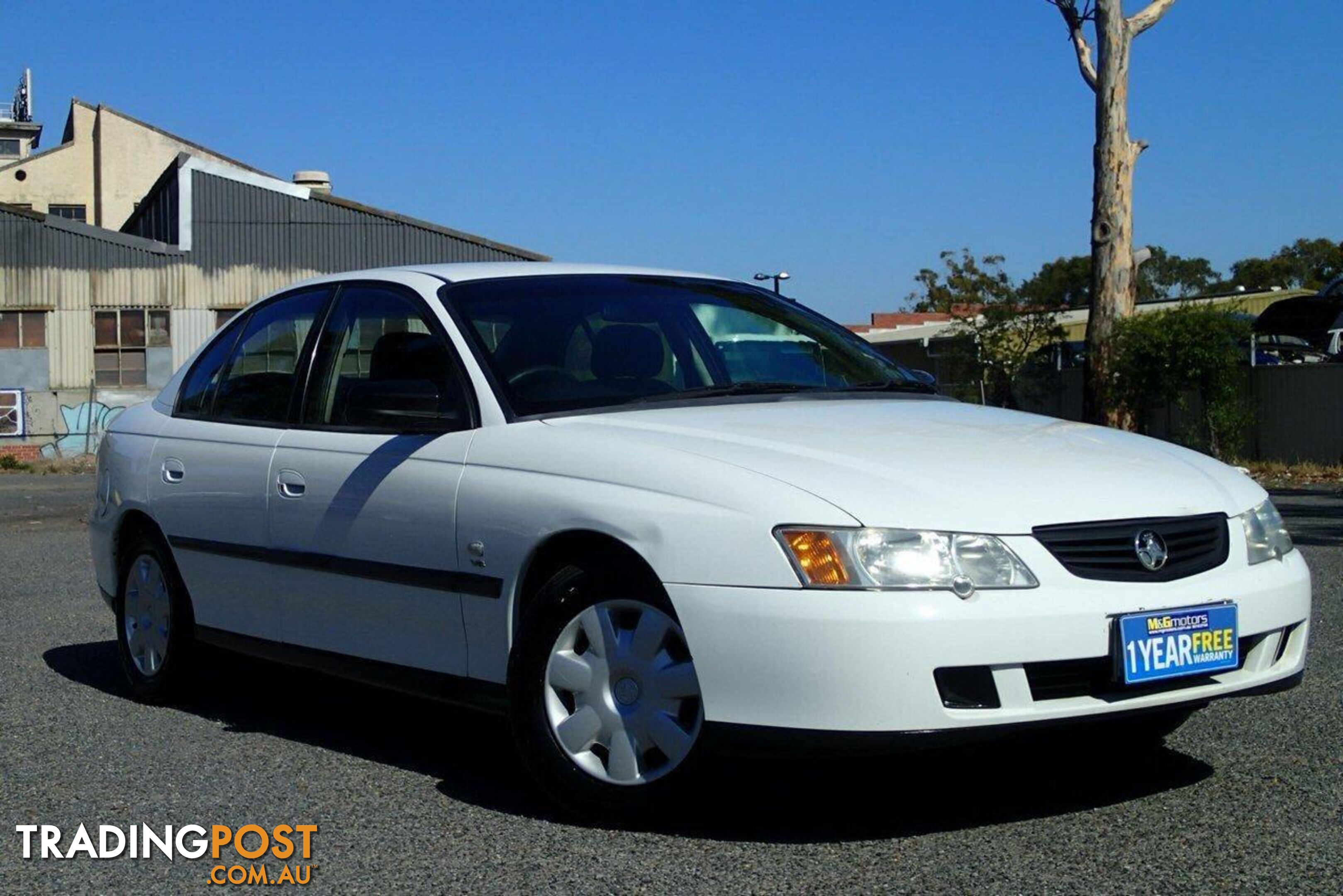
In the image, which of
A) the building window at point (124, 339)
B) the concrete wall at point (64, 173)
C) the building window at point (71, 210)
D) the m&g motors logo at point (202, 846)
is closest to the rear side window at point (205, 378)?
the m&g motors logo at point (202, 846)

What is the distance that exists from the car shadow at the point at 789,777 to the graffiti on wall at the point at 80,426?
108ft

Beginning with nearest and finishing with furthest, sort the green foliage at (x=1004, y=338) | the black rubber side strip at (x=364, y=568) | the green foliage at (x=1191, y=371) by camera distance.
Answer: the black rubber side strip at (x=364, y=568) < the green foliage at (x=1191, y=371) < the green foliage at (x=1004, y=338)

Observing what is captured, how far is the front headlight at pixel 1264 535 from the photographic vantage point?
4480mm

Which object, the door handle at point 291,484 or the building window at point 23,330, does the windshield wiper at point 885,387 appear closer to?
the door handle at point 291,484

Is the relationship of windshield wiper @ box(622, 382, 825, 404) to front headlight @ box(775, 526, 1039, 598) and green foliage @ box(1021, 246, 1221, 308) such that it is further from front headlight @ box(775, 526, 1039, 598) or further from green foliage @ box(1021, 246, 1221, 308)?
green foliage @ box(1021, 246, 1221, 308)

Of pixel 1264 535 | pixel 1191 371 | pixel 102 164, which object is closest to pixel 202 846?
pixel 1264 535

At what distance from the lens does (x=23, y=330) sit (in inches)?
1455

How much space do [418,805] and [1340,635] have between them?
4.43 meters

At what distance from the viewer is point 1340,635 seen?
7.25 metres

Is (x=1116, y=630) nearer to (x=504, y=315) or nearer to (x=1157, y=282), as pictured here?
(x=504, y=315)

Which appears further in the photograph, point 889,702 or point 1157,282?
point 1157,282

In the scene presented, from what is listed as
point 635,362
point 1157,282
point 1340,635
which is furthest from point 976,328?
point 1157,282

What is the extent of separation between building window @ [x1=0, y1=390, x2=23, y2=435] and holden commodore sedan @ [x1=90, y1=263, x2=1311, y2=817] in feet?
108

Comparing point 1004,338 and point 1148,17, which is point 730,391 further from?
point 1004,338
